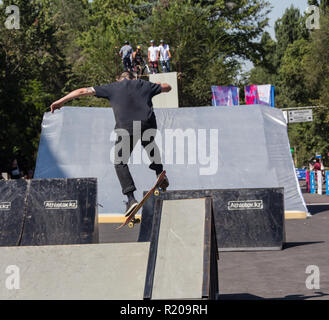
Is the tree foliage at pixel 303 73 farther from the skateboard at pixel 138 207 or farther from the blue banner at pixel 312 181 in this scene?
the skateboard at pixel 138 207

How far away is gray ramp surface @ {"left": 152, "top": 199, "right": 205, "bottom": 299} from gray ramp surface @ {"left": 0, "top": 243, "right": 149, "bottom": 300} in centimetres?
30

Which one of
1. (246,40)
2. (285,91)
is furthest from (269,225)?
(285,91)

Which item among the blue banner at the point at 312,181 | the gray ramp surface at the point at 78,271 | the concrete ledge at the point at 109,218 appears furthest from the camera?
the blue banner at the point at 312,181

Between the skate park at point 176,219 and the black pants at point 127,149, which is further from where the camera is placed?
the black pants at point 127,149

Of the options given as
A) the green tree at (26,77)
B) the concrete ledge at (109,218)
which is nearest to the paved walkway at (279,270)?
the concrete ledge at (109,218)

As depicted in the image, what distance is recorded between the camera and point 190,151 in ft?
70.5

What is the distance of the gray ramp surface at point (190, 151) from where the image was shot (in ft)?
70.7

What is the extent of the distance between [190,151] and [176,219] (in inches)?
587

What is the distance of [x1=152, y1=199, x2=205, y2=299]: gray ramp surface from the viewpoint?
5867mm

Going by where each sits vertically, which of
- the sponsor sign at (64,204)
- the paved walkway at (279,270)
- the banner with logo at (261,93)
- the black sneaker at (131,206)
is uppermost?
the black sneaker at (131,206)

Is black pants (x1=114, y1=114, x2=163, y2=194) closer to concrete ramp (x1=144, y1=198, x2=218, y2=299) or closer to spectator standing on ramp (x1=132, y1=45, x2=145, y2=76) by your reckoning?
concrete ramp (x1=144, y1=198, x2=218, y2=299)

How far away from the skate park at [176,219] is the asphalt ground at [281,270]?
0.02 meters

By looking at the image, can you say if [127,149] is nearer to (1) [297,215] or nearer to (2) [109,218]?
(2) [109,218]

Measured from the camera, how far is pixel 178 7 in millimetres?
48406
